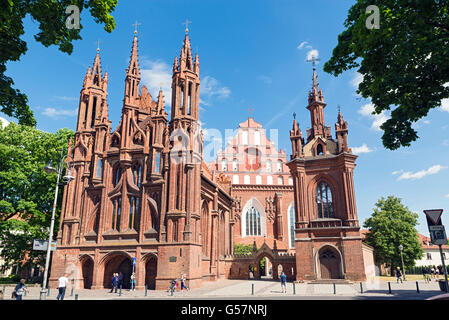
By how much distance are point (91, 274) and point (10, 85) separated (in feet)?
72.4

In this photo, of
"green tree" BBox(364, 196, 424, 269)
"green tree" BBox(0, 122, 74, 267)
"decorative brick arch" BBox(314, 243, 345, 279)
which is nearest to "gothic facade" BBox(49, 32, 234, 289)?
Answer: "green tree" BBox(0, 122, 74, 267)

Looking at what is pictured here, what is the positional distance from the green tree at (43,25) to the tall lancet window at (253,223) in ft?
146

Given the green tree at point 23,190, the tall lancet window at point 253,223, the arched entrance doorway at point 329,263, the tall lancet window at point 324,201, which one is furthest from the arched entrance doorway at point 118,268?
the tall lancet window at point 253,223

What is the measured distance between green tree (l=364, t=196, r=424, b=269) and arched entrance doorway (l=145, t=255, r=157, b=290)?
3660 centimetres

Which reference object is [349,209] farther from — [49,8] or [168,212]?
[49,8]

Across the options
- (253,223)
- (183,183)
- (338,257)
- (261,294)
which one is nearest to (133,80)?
(183,183)

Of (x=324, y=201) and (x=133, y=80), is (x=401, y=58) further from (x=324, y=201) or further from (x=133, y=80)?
(x=133, y=80)

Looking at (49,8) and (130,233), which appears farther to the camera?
(130,233)

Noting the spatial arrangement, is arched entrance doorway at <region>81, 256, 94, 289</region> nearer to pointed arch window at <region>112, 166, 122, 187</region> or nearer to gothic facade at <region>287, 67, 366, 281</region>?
pointed arch window at <region>112, 166, 122, 187</region>

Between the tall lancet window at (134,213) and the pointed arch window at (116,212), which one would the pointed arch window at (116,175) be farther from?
the tall lancet window at (134,213)

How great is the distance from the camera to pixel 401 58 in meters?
11.4

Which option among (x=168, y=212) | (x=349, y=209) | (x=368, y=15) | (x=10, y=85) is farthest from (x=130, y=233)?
(x=368, y=15)

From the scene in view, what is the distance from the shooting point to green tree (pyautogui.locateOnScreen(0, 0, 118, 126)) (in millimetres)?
11875
